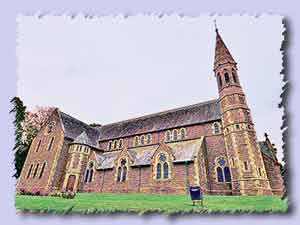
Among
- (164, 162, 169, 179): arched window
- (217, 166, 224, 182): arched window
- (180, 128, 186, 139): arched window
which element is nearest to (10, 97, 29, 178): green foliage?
(164, 162, 169, 179): arched window

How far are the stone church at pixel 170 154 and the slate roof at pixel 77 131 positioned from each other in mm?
132

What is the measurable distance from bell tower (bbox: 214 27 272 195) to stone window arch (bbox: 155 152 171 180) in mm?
5027

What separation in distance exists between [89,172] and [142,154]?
5775 mm

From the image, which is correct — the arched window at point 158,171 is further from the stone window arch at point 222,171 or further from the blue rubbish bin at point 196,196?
the blue rubbish bin at point 196,196

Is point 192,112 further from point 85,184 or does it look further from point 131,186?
point 85,184

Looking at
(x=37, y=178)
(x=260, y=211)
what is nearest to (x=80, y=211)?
(x=260, y=211)

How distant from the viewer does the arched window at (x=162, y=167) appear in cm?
1786

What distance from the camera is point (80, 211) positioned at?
7070 mm

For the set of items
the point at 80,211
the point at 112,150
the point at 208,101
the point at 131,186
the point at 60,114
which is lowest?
the point at 80,211

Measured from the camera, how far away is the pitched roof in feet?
69.8

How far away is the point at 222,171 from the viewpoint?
58.5 feet

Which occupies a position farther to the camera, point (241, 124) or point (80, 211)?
point (241, 124)

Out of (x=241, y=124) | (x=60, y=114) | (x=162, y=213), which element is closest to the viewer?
(x=162, y=213)

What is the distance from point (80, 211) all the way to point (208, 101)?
743 inches
